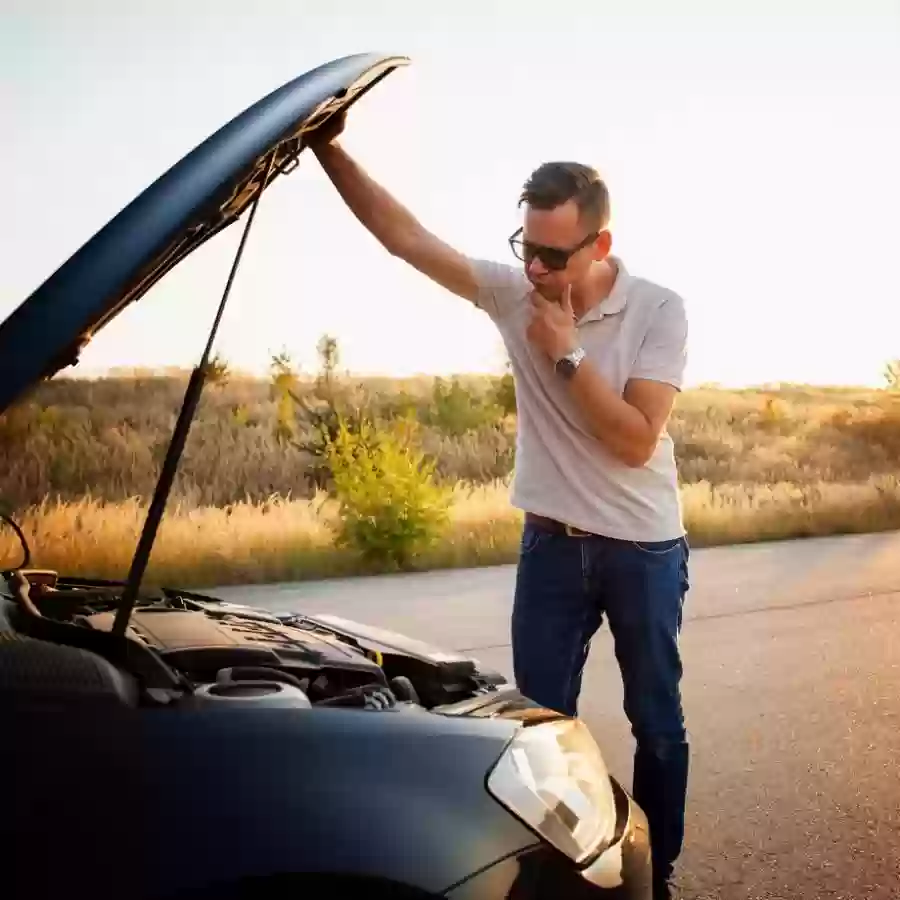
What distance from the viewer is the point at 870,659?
6.48 meters

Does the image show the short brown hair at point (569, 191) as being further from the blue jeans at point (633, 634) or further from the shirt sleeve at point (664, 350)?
the blue jeans at point (633, 634)

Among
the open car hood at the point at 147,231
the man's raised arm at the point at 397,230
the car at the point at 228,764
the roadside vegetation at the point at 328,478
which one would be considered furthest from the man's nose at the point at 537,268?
the roadside vegetation at the point at 328,478

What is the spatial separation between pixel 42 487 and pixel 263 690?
10.4 metres

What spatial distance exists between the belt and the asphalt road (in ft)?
3.81

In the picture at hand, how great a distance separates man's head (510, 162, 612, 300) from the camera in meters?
2.72

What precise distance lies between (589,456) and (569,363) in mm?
286

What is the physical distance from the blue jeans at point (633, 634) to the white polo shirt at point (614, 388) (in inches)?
2.6

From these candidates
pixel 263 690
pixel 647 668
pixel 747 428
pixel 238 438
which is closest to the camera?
pixel 263 690

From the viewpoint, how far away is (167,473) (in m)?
1.91

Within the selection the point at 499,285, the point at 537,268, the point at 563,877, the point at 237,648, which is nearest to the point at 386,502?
the point at 499,285

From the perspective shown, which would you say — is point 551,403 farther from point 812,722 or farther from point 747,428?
point 747,428

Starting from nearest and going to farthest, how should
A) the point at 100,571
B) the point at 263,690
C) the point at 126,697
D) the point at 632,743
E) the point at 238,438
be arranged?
the point at 126,697 → the point at 263,690 → the point at 632,743 → the point at 100,571 → the point at 238,438

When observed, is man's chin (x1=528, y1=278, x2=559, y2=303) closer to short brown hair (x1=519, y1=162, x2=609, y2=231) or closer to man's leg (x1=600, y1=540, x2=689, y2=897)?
short brown hair (x1=519, y1=162, x2=609, y2=231)

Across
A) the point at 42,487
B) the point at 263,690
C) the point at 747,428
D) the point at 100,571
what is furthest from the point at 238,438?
the point at 263,690
